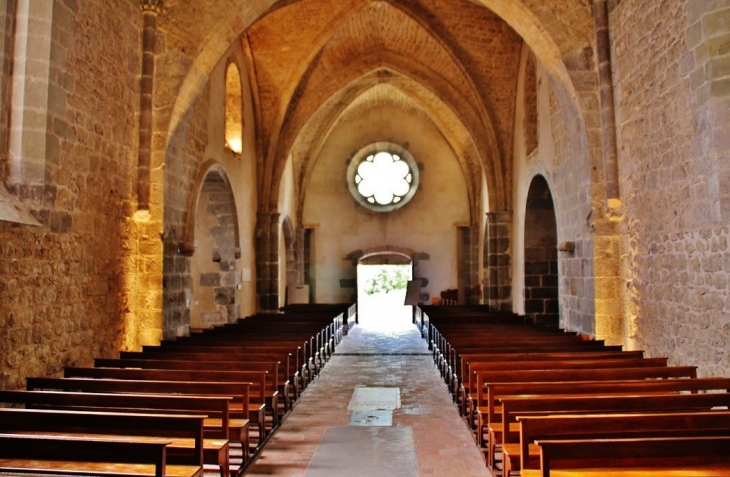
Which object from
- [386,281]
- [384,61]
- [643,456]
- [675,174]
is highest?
[384,61]

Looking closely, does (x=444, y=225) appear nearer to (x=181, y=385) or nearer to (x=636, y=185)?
Result: (x=636, y=185)

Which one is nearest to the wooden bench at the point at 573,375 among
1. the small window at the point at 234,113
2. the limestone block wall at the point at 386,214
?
the small window at the point at 234,113

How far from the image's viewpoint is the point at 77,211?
6.18 m

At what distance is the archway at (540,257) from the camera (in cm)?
1217

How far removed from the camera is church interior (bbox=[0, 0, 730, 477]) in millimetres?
5441

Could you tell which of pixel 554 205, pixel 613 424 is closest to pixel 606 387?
pixel 613 424

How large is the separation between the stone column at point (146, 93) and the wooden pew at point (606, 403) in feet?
17.8

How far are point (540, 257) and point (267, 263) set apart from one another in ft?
20.0

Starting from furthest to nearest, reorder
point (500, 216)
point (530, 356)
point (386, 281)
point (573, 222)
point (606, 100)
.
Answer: point (386, 281)
point (500, 216)
point (573, 222)
point (606, 100)
point (530, 356)

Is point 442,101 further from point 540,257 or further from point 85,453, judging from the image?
point 85,453

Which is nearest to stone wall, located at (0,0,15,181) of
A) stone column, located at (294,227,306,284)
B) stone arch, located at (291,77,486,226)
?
stone arch, located at (291,77,486,226)

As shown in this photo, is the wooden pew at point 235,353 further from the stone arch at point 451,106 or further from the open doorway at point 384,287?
the open doorway at point 384,287

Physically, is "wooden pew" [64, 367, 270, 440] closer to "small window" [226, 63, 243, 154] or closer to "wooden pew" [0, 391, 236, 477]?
"wooden pew" [0, 391, 236, 477]

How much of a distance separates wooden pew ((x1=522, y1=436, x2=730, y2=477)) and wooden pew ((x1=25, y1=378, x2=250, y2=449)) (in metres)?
2.39
